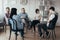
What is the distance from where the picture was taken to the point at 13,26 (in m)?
5.23

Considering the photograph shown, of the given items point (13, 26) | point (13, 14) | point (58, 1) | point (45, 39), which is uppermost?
point (58, 1)

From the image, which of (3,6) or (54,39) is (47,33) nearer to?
(54,39)

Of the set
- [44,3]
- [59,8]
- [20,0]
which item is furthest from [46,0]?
[20,0]

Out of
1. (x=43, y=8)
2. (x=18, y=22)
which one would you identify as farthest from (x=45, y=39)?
(x=43, y=8)

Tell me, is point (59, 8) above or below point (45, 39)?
above

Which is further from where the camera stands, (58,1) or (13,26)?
(58,1)

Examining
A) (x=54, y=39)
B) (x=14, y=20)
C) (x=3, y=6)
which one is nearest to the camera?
(x=14, y=20)

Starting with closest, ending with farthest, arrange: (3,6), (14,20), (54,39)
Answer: (14,20)
(54,39)
(3,6)

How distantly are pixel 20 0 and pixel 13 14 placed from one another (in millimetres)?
4386

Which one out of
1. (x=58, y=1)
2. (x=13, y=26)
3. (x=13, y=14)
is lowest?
(x=13, y=26)

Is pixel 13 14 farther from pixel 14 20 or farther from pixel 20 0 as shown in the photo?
pixel 20 0

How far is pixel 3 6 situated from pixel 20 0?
110 cm

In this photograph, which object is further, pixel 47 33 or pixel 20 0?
pixel 20 0

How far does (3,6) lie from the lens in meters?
9.66
